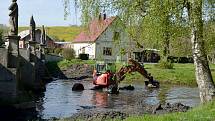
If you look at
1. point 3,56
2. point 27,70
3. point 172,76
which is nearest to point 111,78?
point 27,70

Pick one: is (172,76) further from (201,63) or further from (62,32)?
(62,32)

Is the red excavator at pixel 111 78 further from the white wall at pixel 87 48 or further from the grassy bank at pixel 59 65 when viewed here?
the white wall at pixel 87 48

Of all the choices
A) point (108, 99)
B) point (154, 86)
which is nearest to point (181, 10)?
point (108, 99)

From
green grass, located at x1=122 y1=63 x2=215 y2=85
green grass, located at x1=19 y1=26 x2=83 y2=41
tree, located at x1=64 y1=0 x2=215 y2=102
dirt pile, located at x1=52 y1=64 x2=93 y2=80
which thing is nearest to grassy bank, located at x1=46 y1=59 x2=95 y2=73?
dirt pile, located at x1=52 y1=64 x2=93 y2=80

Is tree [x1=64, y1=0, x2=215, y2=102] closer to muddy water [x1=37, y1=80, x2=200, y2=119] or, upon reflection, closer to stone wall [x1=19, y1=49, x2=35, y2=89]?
muddy water [x1=37, y1=80, x2=200, y2=119]

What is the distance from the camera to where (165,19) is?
15.5 metres

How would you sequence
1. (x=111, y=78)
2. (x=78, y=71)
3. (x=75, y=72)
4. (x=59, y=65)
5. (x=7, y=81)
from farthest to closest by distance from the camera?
(x=59, y=65) → (x=78, y=71) → (x=75, y=72) → (x=111, y=78) → (x=7, y=81)

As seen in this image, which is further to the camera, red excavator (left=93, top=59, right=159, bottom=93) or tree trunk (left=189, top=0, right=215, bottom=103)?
red excavator (left=93, top=59, right=159, bottom=93)

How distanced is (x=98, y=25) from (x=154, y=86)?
30.8m

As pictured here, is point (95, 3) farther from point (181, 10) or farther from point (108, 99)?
point (108, 99)

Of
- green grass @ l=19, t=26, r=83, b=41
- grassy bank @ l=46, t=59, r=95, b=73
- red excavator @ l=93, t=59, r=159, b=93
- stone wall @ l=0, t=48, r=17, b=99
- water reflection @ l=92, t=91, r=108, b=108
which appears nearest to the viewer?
stone wall @ l=0, t=48, r=17, b=99

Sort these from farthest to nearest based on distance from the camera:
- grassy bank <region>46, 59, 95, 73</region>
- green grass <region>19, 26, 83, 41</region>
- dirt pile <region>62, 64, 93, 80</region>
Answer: green grass <region>19, 26, 83, 41</region> → grassy bank <region>46, 59, 95, 73</region> → dirt pile <region>62, 64, 93, 80</region>

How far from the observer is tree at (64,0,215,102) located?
50.0ft

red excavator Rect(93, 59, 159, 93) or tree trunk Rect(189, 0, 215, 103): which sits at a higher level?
tree trunk Rect(189, 0, 215, 103)
